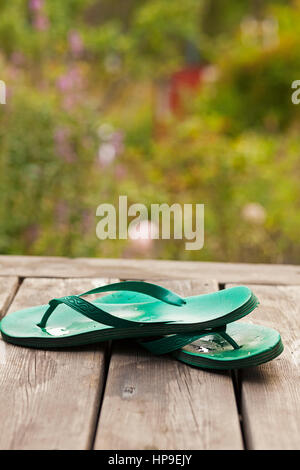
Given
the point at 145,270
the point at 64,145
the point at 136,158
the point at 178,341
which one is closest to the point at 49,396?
the point at 178,341

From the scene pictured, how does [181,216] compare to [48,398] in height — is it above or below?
below

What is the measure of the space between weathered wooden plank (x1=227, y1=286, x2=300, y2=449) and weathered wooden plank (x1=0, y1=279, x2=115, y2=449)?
22cm

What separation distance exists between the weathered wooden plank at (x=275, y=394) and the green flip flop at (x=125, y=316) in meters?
0.11

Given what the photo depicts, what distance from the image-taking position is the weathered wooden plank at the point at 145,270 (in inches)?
62.6

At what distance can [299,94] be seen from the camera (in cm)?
554

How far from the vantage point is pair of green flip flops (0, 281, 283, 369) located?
3.45ft

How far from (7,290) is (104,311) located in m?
0.45

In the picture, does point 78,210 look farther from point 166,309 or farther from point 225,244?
point 166,309

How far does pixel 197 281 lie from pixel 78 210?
122 cm

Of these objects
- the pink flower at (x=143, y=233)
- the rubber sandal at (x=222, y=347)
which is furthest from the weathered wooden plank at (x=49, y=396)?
the pink flower at (x=143, y=233)

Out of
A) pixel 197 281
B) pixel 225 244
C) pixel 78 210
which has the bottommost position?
pixel 225 244
